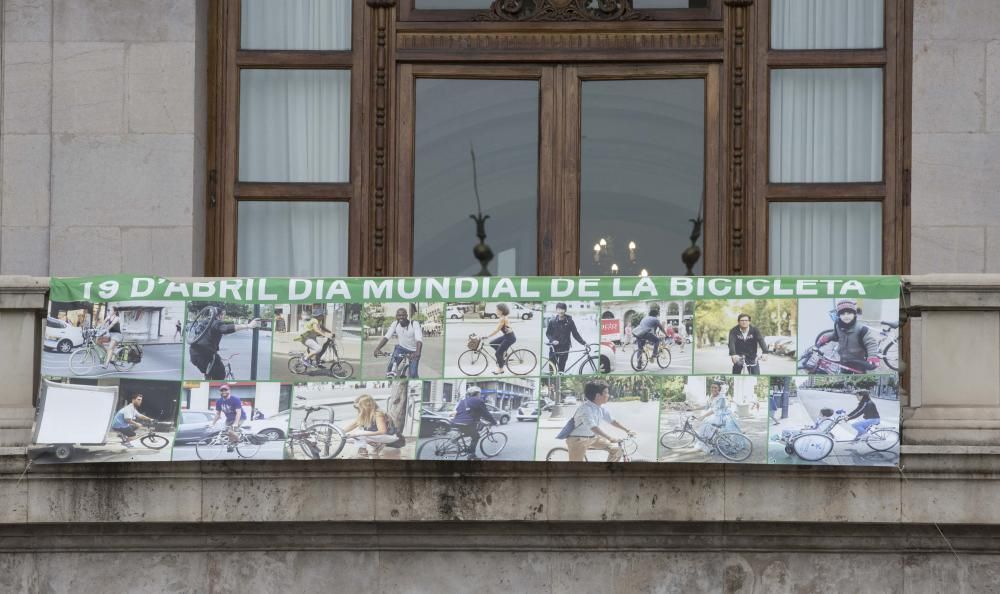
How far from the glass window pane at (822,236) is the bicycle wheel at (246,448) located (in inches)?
221

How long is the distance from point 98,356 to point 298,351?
1582 mm

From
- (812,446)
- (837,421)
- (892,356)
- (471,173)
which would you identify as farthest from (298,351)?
(892,356)

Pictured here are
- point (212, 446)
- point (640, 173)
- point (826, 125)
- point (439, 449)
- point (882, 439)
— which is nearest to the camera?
point (882, 439)

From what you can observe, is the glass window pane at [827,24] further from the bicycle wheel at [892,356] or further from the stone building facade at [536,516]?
the bicycle wheel at [892,356]

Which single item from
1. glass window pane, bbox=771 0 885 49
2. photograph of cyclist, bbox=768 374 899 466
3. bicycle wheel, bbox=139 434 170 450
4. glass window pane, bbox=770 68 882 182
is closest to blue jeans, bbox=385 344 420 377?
bicycle wheel, bbox=139 434 170 450

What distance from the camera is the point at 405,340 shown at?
12523mm

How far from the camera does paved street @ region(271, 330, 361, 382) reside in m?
12.5

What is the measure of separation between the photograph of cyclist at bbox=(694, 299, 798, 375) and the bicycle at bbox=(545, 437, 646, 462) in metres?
0.75

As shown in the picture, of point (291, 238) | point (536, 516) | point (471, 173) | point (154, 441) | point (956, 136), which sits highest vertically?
point (956, 136)

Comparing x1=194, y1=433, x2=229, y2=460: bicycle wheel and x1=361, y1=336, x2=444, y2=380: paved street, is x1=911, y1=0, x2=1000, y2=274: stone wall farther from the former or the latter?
x1=194, y1=433, x2=229, y2=460: bicycle wheel

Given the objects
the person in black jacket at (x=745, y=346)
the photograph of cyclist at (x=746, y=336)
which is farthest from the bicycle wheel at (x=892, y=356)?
the person in black jacket at (x=745, y=346)

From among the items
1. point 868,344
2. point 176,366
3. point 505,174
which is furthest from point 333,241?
point 868,344

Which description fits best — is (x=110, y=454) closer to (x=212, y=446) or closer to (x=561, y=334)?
(x=212, y=446)

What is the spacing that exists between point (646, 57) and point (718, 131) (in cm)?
99
